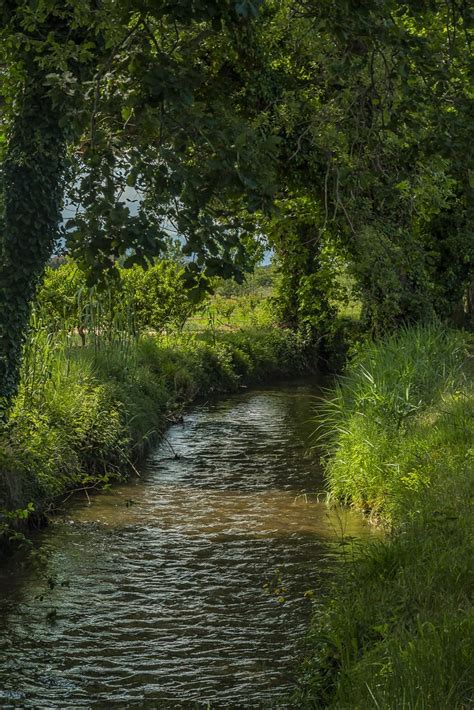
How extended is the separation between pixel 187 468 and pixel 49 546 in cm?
380

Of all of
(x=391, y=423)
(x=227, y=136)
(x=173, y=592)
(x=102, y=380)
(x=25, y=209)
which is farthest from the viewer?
(x=102, y=380)

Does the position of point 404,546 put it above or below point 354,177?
below

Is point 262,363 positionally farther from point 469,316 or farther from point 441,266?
point 469,316

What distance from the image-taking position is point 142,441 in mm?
12922

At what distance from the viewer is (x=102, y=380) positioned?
12.9 metres

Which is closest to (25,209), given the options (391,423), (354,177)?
(354,177)

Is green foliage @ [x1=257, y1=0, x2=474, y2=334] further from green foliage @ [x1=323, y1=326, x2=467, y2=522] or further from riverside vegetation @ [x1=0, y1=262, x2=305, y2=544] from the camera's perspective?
riverside vegetation @ [x1=0, y1=262, x2=305, y2=544]

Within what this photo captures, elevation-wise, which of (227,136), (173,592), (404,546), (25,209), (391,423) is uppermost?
(25,209)

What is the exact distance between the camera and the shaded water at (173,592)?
5.96m

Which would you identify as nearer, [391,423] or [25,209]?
[25,209]

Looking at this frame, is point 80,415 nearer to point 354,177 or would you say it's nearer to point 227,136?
point 354,177

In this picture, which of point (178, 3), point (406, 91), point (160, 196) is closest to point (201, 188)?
Answer: point (160, 196)

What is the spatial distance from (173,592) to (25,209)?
3.86m

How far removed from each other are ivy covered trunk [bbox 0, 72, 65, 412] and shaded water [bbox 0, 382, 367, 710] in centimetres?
198
